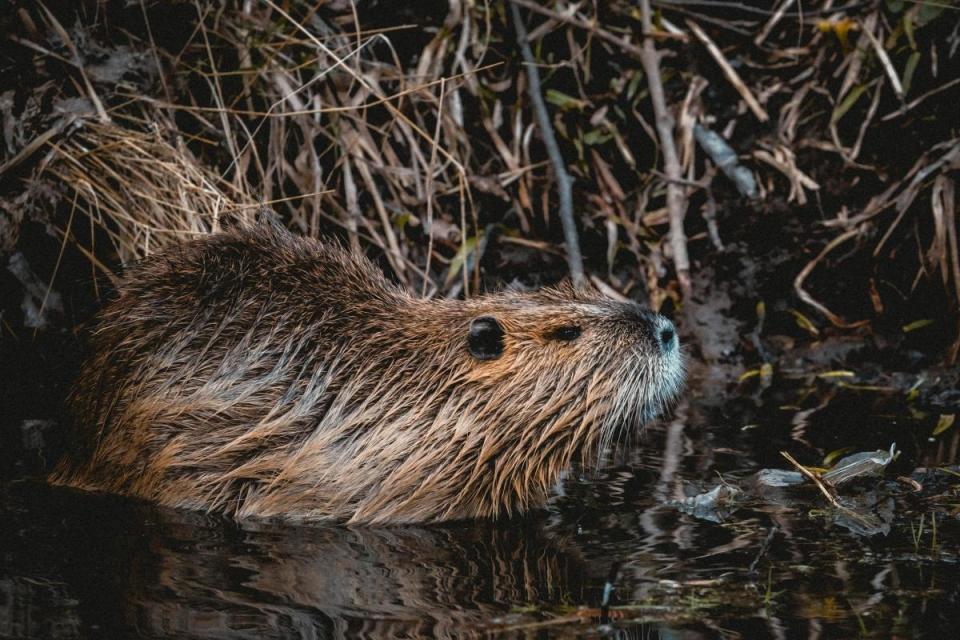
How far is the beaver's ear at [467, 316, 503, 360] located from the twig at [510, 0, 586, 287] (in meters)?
1.12

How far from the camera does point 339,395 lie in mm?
3277

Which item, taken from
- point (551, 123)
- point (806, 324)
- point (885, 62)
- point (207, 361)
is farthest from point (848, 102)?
point (207, 361)

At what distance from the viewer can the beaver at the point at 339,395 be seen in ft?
10.4

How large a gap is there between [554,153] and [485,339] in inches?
65.6

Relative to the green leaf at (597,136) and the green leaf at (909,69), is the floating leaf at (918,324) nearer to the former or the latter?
the green leaf at (909,69)

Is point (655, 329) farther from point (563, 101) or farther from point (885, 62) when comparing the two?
point (885, 62)

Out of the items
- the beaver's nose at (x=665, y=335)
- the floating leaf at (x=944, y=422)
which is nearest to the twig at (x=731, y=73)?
the floating leaf at (x=944, y=422)

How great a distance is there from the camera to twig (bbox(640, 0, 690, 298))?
16.0ft

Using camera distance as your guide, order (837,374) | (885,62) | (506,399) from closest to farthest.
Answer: (506,399) < (837,374) < (885,62)

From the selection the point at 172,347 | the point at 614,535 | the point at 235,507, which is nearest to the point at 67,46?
the point at 172,347

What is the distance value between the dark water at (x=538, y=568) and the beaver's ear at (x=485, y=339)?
0.44m

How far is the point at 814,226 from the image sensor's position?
4.86 meters

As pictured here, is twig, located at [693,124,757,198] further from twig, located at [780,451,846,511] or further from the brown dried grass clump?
twig, located at [780,451,846,511]

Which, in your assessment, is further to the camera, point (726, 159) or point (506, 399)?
point (726, 159)
